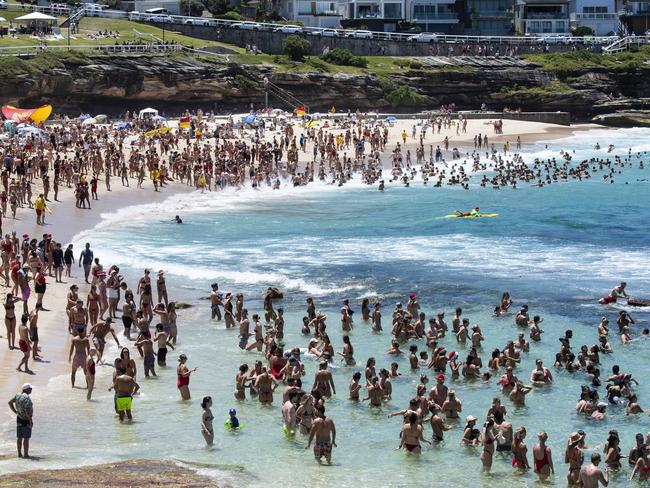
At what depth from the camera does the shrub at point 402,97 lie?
7688 centimetres

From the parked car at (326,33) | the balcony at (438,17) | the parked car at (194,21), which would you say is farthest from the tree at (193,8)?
the balcony at (438,17)

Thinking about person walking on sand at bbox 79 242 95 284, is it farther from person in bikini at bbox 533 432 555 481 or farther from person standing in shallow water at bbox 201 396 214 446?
person in bikini at bbox 533 432 555 481

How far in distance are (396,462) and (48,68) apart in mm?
50886

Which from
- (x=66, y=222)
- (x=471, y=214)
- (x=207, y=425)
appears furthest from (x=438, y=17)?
(x=207, y=425)

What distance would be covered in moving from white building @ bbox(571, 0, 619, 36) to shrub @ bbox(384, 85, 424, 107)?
24.1 meters

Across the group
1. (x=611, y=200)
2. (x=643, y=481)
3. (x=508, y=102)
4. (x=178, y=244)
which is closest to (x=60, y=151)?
(x=178, y=244)

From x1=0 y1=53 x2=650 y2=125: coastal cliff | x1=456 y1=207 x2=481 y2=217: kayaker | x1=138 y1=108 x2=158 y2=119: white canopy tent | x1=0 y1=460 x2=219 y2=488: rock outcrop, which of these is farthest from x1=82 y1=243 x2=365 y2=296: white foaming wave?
x1=0 y1=53 x2=650 y2=125: coastal cliff

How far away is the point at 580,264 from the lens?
32.6 m

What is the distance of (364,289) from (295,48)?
52.2 meters

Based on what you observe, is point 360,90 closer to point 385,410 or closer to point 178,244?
point 178,244

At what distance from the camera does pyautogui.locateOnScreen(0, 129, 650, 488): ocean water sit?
17.1 metres

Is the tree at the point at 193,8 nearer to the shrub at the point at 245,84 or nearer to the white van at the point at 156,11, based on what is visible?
the white van at the point at 156,11

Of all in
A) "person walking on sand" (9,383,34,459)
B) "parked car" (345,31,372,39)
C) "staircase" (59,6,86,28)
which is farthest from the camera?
"parked car" (345,31,372,39)

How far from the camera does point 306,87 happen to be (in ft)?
247
